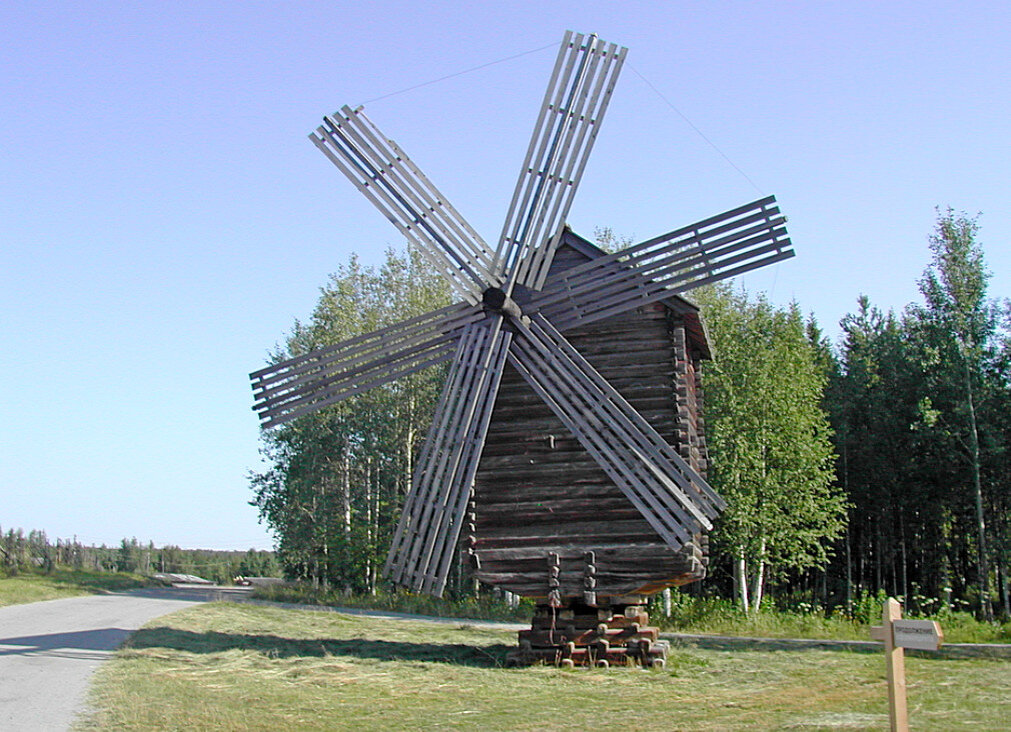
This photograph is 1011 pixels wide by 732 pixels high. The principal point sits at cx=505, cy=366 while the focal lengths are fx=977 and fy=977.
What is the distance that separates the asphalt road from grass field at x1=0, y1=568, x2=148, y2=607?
2.89 ft

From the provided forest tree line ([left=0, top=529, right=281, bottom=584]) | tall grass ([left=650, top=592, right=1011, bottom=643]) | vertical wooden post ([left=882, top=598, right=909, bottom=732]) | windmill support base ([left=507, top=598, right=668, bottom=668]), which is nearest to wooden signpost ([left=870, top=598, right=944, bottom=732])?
vertical wooden post ([left=882, top=598, right=909, bottom=732])

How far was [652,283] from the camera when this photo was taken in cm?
1416

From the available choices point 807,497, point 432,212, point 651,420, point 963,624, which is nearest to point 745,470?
point 807,497

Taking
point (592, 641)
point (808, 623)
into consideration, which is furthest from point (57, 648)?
point (808, 623)

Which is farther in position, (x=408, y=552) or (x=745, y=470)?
(x=745, y=470)

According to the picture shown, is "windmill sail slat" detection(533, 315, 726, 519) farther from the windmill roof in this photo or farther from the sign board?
the sign board

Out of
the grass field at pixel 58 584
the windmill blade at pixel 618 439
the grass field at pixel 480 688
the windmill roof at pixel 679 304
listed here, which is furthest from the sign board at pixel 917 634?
the grass field at pixel 58 584

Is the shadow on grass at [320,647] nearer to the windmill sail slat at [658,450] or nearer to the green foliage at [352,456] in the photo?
the windmill sail slat at [658,450]

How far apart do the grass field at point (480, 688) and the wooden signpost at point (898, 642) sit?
4.86 ft

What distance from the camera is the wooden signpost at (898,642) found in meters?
7.51

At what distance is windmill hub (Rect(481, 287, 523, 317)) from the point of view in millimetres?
14438

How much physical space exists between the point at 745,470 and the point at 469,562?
1326 cm

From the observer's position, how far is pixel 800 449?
85.3 feet

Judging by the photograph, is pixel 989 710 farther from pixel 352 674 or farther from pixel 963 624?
pixel 963 624
